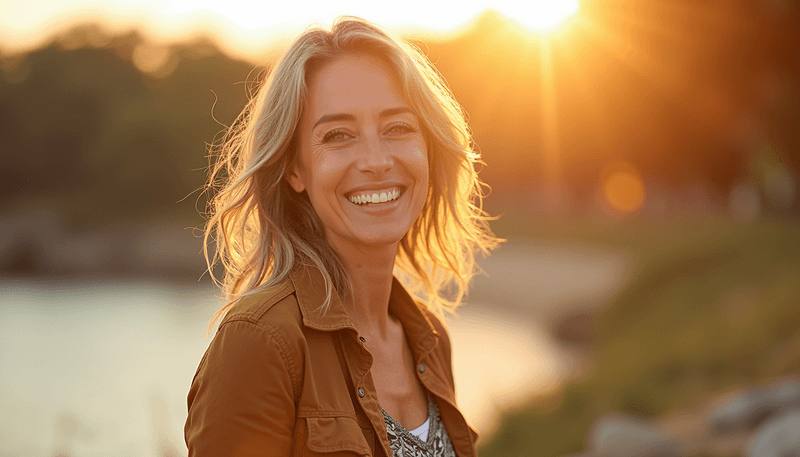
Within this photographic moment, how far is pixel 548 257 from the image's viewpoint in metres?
29.5

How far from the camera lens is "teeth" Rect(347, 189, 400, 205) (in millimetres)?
2734

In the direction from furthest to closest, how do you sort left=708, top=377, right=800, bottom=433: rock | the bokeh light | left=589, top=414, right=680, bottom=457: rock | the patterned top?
the bokeh light, left=708, top=377, right=800, bottom=433: rock, left=589, top=414, right=680, bottom=457: rock, the patterned top

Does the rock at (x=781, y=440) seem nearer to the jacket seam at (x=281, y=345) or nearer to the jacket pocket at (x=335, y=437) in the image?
the jacket pocket at (x=335, y=437)

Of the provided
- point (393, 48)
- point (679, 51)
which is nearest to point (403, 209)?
point (393, 48)

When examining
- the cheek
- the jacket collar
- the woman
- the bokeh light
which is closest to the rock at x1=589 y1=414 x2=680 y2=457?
the woman

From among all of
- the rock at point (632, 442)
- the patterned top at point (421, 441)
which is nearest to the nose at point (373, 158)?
the patterned top at point (421, 441)

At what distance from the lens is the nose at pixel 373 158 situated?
2695 mm

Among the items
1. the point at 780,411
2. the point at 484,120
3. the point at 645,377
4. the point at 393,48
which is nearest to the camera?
the point at 393,48

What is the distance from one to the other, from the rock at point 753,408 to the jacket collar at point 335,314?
6.29 m

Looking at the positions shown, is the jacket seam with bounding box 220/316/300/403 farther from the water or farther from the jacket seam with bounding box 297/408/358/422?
the water

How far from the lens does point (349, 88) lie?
107 inches

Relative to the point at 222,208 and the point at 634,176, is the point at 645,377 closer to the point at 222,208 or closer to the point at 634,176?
the point at 222,208

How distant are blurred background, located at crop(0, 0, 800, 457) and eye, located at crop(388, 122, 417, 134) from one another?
887mm

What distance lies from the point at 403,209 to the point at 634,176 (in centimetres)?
3210
